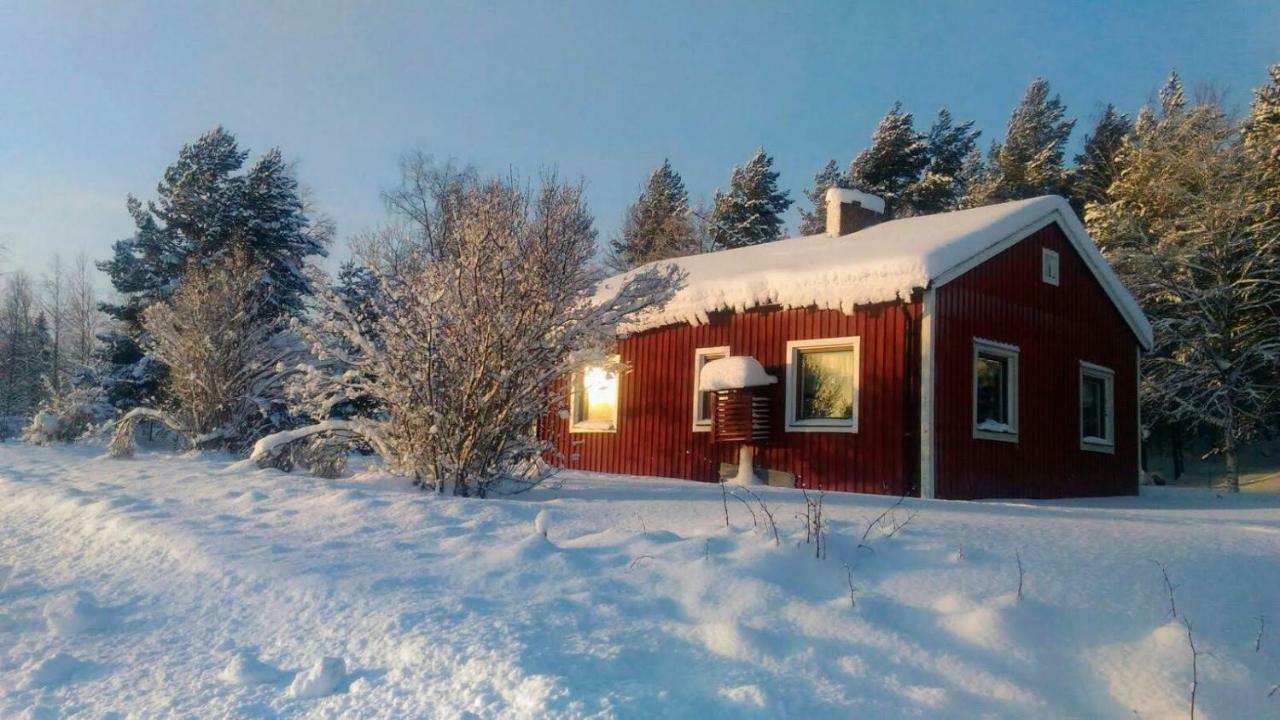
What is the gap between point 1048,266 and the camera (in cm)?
1378

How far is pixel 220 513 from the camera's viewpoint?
666 centimetres

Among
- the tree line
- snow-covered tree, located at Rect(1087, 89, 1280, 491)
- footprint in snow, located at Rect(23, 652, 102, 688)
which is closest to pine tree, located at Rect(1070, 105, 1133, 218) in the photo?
the tree line

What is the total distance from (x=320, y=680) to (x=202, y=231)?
2915 centimetres

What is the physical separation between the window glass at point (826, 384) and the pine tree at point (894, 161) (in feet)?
84.4

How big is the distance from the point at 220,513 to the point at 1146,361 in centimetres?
2397

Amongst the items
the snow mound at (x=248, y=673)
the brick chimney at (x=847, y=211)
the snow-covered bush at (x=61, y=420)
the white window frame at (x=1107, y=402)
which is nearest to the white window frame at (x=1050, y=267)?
the white window frame at (x=1107, y=402)

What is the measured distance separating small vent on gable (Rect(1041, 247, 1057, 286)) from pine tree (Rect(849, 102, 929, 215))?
22956 mm

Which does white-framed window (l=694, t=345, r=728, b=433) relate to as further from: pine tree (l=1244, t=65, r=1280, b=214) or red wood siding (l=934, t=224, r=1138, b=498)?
pine tree (l=1244, t=65, r=1280, b=214)

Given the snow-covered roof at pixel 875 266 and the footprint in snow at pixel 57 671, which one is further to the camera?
the snow-covered roof at pixel 875 266

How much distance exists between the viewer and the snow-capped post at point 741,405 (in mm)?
11820

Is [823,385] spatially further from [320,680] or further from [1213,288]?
[1213,288]

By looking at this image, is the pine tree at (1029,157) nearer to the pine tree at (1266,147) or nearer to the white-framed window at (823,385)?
the pine tree at (1266,147)

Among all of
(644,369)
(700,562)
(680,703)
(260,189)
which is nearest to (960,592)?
(700,562)

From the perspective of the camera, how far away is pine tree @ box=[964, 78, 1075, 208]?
36.9 meters
